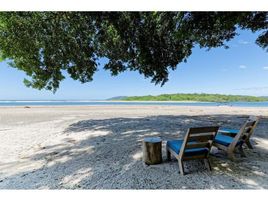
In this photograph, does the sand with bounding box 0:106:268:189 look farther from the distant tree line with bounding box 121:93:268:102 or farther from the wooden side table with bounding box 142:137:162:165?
the distant tree line with bounding box 121:93:268:102

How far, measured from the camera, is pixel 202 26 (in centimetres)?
679

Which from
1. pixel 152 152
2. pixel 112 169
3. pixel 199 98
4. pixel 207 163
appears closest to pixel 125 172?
pixel 112 169

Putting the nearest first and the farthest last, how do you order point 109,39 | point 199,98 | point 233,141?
1. point 233,141
2. point 109,39
3. point 199,98

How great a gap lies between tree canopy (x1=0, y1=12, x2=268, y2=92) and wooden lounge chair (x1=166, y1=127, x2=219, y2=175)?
12.4ft

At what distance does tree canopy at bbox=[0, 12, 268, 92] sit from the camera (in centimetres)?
691

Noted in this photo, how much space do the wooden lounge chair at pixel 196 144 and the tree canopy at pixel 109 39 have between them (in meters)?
3.77

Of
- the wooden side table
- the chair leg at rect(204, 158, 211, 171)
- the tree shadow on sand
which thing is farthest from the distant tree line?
the chair leg at rect(204, 158, 211, 171)

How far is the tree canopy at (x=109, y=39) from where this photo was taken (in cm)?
691

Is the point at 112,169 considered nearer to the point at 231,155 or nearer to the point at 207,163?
the point at 207,163

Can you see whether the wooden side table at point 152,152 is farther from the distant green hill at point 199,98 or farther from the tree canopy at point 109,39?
the distant green hill at point 199,98

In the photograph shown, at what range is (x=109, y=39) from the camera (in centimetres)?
879

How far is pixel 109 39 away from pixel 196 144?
6849 millimetres
